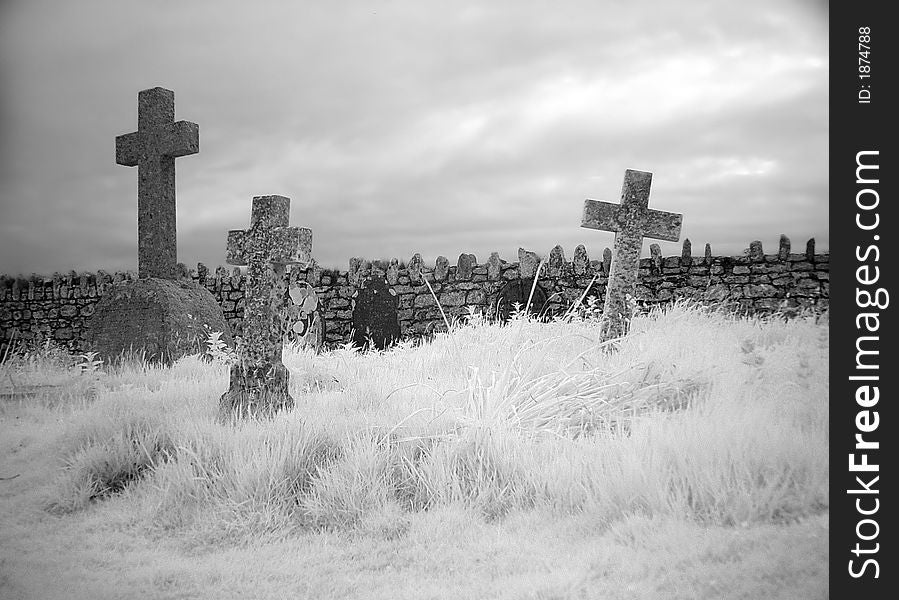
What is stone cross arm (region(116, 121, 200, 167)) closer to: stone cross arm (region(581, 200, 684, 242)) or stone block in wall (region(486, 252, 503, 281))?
stone cross arm (region(581, 200, 684, 242))

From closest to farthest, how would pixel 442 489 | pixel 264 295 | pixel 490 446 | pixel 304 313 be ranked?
1. pixel 442 489
2. pixel 490 446
3. pixel 264 295
4. pixel 304 313

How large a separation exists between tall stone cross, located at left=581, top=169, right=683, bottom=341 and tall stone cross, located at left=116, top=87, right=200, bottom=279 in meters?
3.14

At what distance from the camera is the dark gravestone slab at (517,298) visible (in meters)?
7.70

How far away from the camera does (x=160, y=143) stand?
17.5 ft

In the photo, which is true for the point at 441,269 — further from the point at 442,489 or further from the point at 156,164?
the point at 442,489

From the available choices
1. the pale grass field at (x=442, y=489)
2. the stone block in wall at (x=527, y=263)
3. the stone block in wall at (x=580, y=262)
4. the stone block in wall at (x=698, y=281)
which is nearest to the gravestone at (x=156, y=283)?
the pale grass field at (x=442, y=489)

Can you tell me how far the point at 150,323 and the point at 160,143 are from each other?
1.42m

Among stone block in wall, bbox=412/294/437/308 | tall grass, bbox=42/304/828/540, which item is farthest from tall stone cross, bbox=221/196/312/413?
stone block in wall, bbox=412/294/437/308

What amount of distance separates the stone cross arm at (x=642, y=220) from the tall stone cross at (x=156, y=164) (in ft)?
9.99

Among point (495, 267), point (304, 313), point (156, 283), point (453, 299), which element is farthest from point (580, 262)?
point (156, 283)

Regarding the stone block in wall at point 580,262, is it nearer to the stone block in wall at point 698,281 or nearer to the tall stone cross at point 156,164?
the stone block in wall at point 698,281

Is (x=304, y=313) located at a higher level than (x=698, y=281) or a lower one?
lower
